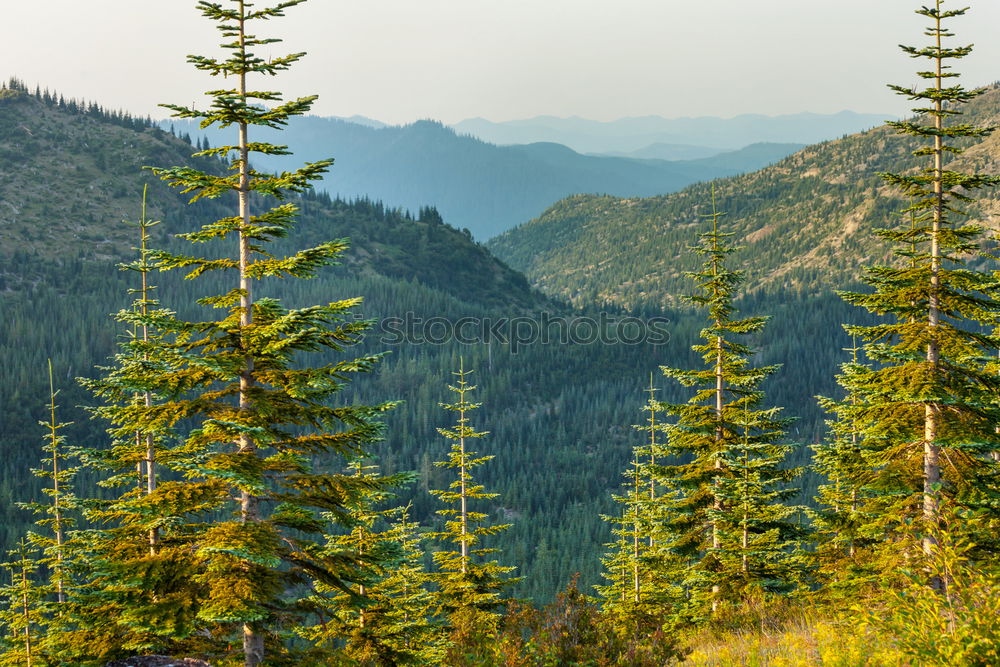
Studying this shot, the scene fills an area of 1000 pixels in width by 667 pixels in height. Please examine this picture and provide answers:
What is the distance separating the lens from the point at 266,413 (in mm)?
12164

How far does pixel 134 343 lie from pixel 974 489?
18.6 m

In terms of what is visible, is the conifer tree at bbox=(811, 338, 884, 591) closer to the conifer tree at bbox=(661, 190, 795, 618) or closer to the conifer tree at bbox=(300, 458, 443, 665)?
the conifer tree at bbox=(661, 190, 795, 618)

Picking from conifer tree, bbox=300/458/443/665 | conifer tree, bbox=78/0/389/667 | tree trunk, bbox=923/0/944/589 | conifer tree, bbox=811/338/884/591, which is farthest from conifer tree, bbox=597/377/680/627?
conifer tree, bbox=78/0/389/667

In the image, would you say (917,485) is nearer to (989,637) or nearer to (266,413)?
(989,637)

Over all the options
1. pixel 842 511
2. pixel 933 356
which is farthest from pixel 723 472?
pixel 842 511

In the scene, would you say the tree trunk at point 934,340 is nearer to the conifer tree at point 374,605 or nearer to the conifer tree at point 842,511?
the conifer tree at point 842,511

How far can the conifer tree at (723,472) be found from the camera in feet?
74.8

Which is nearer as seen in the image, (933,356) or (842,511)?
(933,356)

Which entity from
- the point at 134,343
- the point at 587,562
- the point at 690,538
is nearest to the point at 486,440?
the point at 587,562

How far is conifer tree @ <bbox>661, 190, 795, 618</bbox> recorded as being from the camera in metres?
22.8

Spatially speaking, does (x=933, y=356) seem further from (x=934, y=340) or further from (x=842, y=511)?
(x=842, y=511)

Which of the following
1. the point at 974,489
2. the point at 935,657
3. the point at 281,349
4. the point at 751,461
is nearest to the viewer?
the point at 935,657

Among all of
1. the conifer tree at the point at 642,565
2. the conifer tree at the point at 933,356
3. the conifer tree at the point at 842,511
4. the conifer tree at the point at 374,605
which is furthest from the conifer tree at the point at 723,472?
the conifer tree at the point at 374,605

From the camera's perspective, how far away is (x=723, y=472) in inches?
912
